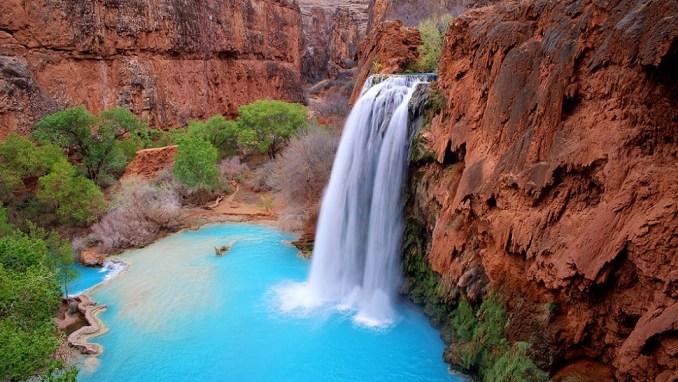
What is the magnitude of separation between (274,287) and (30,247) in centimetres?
691

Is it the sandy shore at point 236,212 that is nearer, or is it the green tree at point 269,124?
the sandy shore at point 236,212

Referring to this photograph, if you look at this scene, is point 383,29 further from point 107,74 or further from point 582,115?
point 107,74

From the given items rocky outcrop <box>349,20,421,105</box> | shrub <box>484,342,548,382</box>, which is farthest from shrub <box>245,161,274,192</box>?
shrub <box>484,342,548,382</box>

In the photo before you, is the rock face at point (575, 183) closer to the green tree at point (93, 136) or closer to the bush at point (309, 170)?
the bush at point (309, 170)

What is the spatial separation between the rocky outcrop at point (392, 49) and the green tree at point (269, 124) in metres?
9.25

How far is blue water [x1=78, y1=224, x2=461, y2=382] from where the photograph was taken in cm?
988

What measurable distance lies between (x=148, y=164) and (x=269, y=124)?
332 inches

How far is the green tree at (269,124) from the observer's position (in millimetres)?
28312

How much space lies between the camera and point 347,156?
14.0 metres

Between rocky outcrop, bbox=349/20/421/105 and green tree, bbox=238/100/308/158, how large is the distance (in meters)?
9.25

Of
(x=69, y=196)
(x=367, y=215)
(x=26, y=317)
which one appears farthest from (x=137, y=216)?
(x=26, y=317)

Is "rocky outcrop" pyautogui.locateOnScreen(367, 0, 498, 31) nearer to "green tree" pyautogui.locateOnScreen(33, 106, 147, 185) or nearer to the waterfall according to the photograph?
the waterfall

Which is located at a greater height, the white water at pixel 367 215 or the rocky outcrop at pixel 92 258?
the white water at pixel 367 215

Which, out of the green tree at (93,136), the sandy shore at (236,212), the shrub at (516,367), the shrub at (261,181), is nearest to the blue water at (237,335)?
the shrub at (516,367)
